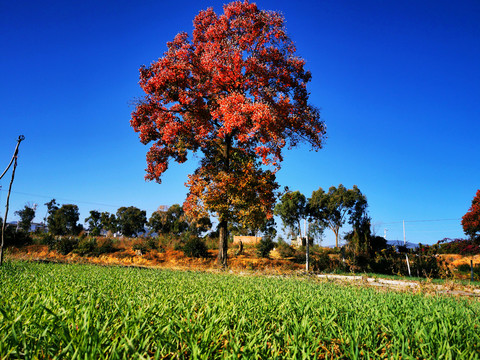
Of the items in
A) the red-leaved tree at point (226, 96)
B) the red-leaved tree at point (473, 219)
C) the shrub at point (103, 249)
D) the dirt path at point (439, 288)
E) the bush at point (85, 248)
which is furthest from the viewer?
the red-leaved tree at point (473, 219)

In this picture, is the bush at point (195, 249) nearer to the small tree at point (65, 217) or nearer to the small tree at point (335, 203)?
the small tree at point (335, 203)

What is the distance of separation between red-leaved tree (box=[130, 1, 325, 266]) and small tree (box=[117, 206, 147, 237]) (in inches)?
2238

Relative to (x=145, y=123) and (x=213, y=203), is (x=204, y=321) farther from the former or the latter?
(x=145, y=123)

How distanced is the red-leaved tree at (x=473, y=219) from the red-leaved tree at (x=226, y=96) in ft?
79.7

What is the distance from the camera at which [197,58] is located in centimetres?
1390

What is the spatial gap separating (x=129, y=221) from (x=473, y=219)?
63.9 meters

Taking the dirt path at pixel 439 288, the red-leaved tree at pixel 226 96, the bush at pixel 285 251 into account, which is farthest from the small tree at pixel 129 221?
the dirt path at pixel 439 288

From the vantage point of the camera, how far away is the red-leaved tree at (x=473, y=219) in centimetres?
2719

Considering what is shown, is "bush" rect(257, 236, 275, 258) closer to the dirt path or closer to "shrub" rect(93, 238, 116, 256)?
"shrub" rect(93, 238, 116, 256)

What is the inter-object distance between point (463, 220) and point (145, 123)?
33236 millimetres

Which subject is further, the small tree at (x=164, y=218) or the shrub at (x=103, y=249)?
the small tree at (x=164, y=218)

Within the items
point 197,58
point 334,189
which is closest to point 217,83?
point 197,58

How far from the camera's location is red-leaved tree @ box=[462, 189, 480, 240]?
2719 centimetres

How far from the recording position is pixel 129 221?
2591 inches
